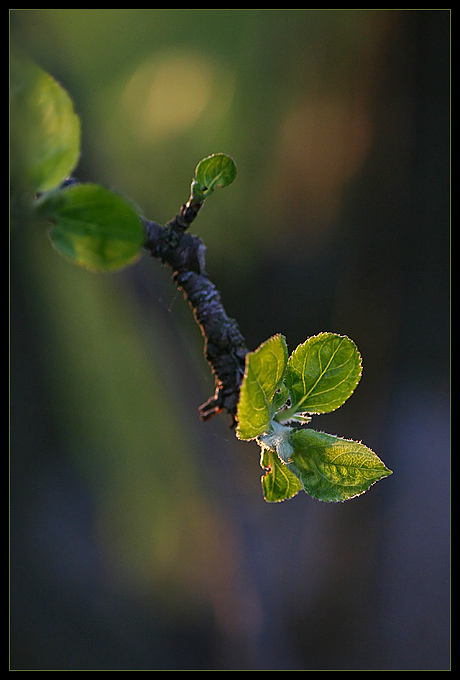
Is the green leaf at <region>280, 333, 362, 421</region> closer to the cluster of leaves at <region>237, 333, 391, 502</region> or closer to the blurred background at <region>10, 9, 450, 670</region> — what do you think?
the cluster of leaves at <region>237, 333, 391, 502</region>

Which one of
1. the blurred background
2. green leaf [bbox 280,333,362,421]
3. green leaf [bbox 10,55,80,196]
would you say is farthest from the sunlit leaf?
the blurred background

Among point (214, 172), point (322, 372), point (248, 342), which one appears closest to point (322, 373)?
point (322, 372)

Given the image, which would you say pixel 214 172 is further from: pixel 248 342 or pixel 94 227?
pixel 248 342

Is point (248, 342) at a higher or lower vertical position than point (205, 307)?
higher

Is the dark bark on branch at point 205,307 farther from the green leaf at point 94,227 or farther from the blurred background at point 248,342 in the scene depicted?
the blurred background at point 248,342

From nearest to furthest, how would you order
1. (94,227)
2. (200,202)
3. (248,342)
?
(94,227) < (200,202) < (248,342)

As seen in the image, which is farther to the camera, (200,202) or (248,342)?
(248,342)

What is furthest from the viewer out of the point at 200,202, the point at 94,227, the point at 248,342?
the point at 248,342
